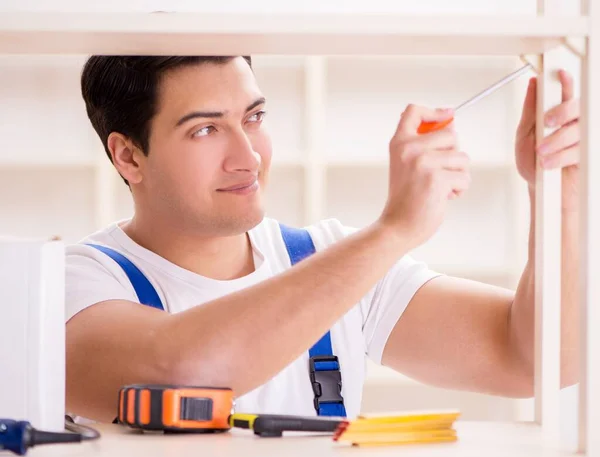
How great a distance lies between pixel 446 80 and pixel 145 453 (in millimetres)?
3242

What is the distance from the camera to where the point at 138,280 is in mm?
1434

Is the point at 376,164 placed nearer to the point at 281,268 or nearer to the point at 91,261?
the point at 281,268

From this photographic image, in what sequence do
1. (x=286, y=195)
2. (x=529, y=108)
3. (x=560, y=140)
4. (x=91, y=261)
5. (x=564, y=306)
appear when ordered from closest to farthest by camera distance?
(x=560, y=140) < (x=529, y=108) < (x=564, y=306) < (x=91, y=261) < (x=286, y=195)

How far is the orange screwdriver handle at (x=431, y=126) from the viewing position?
82 cm

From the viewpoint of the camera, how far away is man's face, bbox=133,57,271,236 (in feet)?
4.95

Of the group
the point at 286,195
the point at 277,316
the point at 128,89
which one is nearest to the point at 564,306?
the point at 277,316

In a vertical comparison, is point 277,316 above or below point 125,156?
below

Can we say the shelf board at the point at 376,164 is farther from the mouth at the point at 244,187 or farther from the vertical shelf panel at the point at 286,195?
the mouth at the point at 244,187

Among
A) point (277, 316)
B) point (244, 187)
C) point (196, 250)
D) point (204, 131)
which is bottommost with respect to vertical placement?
point (277, 316)

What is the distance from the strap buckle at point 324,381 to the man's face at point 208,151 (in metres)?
0.28

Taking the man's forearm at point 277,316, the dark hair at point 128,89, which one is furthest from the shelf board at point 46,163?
the man's forearm at point 277,316

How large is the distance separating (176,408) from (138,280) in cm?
72

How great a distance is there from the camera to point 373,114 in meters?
3.71
